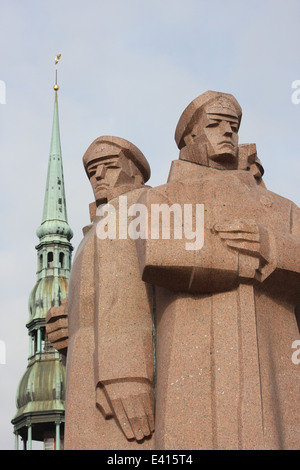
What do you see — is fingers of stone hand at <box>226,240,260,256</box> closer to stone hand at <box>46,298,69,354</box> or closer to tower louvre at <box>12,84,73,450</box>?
stone hand at <box>46,298,69,354</box>

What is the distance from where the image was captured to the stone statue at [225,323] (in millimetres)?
8141

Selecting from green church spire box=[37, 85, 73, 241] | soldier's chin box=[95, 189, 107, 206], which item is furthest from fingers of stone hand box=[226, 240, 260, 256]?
green church spire box=[37, 85, 73, 241]

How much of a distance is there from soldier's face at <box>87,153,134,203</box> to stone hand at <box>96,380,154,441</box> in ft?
9.09

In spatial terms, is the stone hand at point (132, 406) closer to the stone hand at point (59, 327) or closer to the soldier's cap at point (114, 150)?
the stone hand at point (59, 327)

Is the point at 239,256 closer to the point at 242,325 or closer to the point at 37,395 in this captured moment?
the point at 242,325

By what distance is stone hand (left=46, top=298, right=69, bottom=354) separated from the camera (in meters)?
10.8

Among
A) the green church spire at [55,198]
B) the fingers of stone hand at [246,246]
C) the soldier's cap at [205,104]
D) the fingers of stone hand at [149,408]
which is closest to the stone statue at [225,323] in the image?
the fingers of stone hand at [246,246]

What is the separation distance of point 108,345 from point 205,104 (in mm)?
2846

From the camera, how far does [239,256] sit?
850cm

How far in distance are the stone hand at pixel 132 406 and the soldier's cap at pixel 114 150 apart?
3.23 metres

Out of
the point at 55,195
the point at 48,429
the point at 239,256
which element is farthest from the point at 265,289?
the point at 55,195

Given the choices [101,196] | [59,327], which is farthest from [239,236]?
[59,327]

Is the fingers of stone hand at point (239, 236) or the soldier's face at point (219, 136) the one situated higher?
the soldier's face at point (219, 136)

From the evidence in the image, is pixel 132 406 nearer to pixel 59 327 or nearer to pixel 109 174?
pixel 59 327
